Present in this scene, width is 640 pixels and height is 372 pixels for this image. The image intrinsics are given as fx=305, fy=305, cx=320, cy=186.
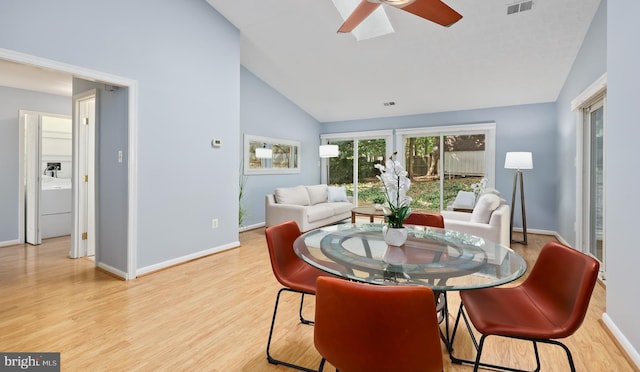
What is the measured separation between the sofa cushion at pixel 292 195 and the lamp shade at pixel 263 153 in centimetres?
75

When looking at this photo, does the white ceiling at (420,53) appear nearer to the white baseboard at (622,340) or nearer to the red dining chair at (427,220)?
the red dining chair at (427,220)

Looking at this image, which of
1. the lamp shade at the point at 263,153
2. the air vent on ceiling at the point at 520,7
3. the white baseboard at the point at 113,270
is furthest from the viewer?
the lamp shade at the point at 263,153

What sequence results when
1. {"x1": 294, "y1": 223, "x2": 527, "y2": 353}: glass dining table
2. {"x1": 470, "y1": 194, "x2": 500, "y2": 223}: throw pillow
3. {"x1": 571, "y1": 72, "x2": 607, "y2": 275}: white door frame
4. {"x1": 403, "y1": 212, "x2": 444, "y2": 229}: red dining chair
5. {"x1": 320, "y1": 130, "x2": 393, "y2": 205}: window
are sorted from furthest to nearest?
{"x1": 320, "y1": 130, "x2": 393, "y2": 205}: window, {"x1": 571, "y1": 72, "x2": 607, "y2": 275}: white door frame, {"x1": 470, "y1": 194, "x2": 500, "y2": 223}: throw pillow, {"x1": 403, "y1": 212, "x2": 444, "y2": 229}: red dining chair, {"x1": 294, "y1": 223, "x2": 527, "y2": 353}: glass dining table

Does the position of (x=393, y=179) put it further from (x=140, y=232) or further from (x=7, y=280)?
(x=7, y=280)

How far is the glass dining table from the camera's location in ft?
4.50

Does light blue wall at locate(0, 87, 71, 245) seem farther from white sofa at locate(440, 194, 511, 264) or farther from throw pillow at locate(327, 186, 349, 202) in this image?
white sofa at locate(440, 194, 511, 264)

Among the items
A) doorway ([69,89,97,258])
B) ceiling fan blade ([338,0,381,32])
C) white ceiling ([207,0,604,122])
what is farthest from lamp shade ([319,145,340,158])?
doorway ([69,89,97,258])

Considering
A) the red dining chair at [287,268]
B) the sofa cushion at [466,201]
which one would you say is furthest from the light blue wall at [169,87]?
the sofa cushion at [466,201]

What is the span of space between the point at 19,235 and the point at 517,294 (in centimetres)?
609

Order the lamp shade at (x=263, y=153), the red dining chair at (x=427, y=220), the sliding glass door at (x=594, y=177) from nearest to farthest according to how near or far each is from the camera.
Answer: the red dining chair at (x=427, y=220) → the sliding glass door at (x=594, y=177) → the lamp shade at (x=263, y=153)

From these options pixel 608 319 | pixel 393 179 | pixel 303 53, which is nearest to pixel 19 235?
pixel 303 53

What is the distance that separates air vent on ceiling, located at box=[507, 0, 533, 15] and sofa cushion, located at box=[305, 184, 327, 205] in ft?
14.1

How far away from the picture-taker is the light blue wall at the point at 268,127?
18.4 ft

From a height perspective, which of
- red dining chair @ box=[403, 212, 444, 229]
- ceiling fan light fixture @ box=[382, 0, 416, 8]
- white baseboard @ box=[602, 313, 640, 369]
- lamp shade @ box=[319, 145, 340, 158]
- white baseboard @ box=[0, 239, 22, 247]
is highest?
ceiling fan light fixture @ box=[382, 0, 416, 8]
